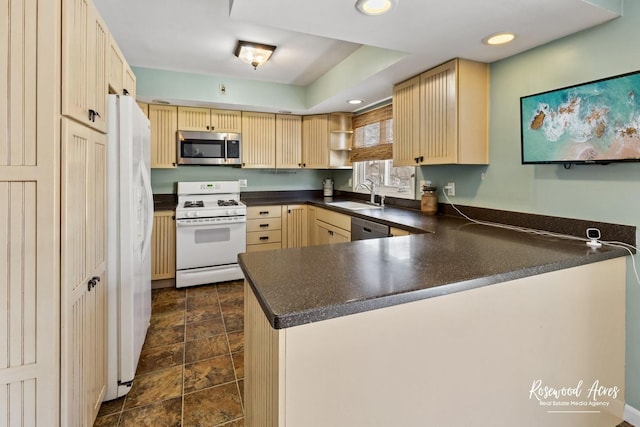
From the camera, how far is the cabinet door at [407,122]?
2.69m

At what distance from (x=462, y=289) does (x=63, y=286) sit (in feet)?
4.80

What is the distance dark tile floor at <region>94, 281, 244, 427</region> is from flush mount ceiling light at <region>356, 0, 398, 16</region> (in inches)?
85.5

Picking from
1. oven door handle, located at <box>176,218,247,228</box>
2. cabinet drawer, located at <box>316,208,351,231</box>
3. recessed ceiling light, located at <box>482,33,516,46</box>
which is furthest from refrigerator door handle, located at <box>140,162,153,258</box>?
recessed ceiling light, located at <box>482,33,516,46</box>

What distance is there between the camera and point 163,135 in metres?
3.80

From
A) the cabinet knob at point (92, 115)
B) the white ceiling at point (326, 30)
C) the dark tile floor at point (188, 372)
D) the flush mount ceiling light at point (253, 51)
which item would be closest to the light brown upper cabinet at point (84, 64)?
the cabinet knob at point (92, 115)

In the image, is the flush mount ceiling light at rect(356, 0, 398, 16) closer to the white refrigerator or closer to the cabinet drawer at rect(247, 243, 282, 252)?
the white refrigerator

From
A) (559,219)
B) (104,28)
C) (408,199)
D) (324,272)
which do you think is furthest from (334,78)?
(324,272)

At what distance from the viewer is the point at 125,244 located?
6.02 ft

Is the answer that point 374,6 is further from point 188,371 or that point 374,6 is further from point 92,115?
point 188,371

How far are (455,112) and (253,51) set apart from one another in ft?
5.80

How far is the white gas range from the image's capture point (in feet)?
11.7

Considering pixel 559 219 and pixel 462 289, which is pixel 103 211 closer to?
pixel 462 289

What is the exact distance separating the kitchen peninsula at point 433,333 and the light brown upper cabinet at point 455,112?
89 centimetres

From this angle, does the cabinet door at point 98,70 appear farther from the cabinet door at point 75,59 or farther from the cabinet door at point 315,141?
the cabinet door at point 315,141
